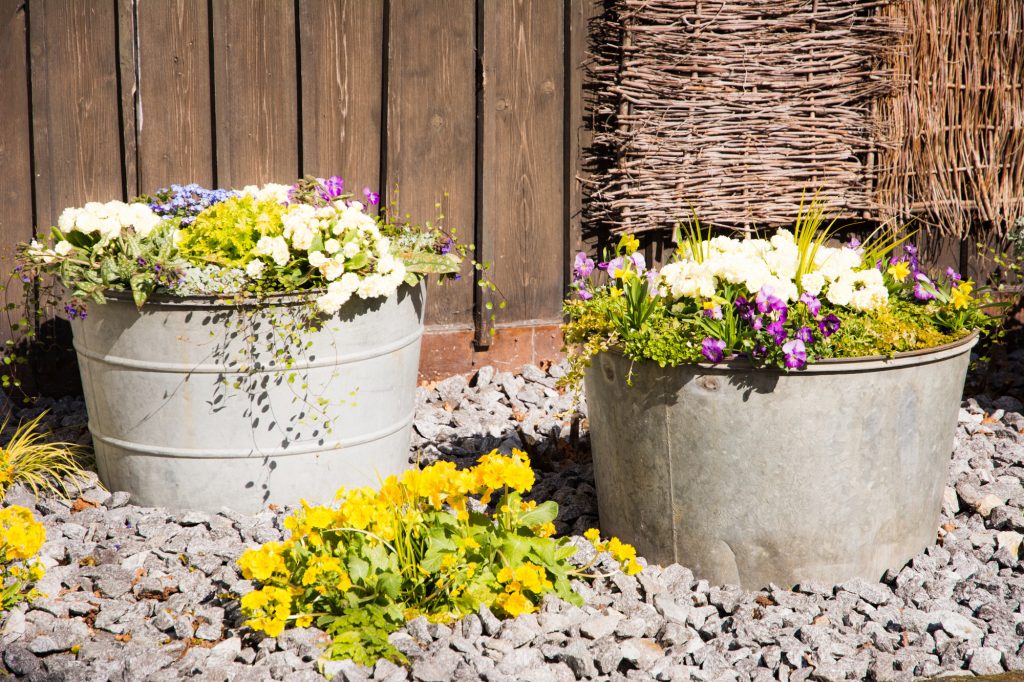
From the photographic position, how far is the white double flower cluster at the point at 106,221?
3.20 metres

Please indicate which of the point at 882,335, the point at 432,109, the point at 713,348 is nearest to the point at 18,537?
the point at 713,348

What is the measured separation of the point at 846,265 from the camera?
9.23 ft

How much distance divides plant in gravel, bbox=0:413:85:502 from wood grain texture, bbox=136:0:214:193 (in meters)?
1.11

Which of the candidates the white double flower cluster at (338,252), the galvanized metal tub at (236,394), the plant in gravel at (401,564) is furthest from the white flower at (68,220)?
the plant in gravel at (401,564)

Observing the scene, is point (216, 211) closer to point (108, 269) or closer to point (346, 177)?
point (108, 269)

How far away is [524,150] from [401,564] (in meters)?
2.49

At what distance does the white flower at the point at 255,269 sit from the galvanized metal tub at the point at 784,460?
1.09 m

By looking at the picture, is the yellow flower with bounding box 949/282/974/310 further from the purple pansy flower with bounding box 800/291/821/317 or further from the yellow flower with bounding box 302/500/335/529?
the yellow flower with bounding box 302/500/335/529

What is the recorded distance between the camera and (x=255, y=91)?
161 inches

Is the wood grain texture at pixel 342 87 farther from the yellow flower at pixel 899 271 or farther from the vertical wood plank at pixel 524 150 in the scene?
the yellow flower at pixel 899 271

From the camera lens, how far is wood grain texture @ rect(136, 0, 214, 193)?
156 inches

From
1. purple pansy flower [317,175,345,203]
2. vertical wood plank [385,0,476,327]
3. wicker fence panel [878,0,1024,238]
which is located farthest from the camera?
wicker fence panel [878,0,1024,238]

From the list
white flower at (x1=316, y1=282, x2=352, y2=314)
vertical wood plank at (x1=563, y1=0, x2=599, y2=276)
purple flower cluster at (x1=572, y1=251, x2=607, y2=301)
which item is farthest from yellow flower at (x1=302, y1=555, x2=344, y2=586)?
vertical wood plank at (x1=563, y1=0, x2=599, y2=276)

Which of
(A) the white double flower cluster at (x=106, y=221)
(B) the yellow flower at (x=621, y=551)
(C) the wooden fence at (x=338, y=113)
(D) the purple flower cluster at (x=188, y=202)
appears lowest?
(B) the yellow flower at (x=621, y=551)
